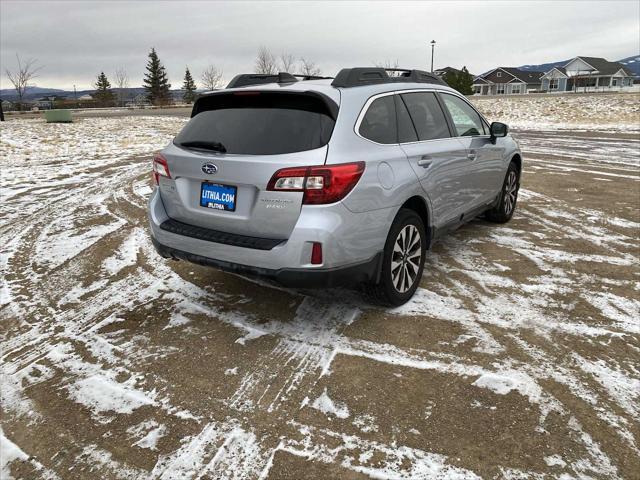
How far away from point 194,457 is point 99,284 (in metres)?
2.54

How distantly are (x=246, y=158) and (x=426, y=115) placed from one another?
188cm

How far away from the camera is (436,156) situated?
4.04 meters

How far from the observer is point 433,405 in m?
2.65

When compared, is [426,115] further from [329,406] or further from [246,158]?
[329,406]

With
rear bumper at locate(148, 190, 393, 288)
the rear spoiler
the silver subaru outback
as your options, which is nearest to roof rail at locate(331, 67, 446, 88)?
the silver subaru outback

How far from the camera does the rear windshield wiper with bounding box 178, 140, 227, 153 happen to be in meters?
3.30

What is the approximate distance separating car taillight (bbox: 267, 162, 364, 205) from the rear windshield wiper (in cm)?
55

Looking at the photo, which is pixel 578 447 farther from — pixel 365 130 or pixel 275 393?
pixel 365 130

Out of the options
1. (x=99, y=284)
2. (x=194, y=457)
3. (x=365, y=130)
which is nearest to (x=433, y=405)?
(x=194, y=457)

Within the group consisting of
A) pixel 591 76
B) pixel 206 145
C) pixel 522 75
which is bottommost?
pixel 206 145

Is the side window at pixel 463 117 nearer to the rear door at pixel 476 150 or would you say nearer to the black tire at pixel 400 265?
the rear door at pixel 476 150

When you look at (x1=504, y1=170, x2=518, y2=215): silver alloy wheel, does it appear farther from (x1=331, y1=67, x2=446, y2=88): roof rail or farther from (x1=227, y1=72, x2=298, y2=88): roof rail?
(x1=227, y1=72, x2=298, y2=88): roof rail

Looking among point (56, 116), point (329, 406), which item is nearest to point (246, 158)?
point (329, 406)

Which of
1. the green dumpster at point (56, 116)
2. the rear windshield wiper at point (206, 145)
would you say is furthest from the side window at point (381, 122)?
the green dumpster at point (56, 116)
